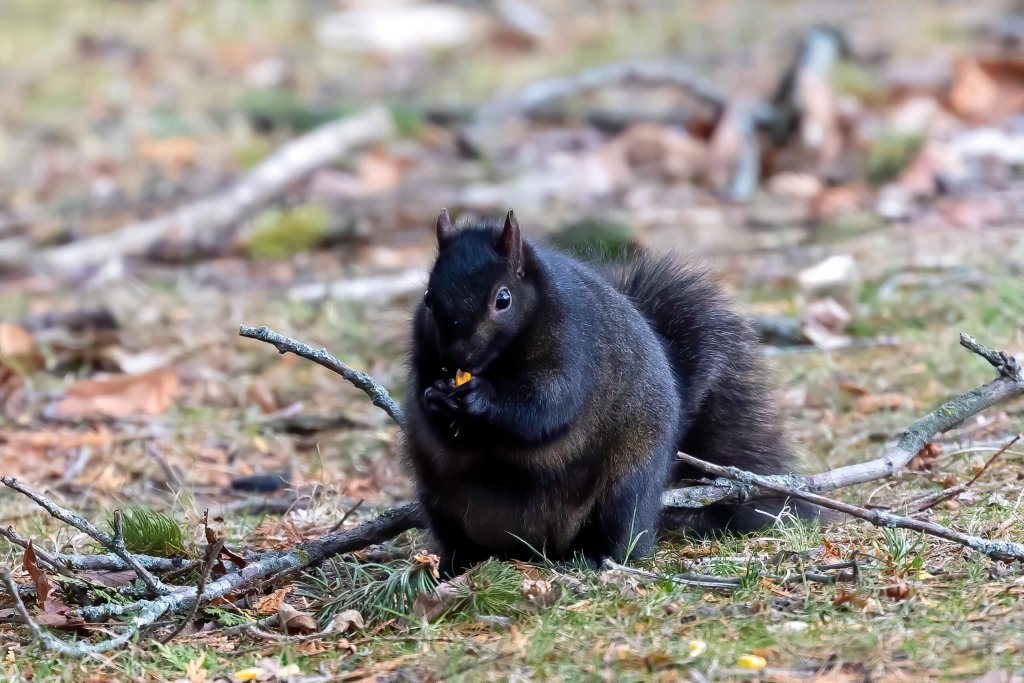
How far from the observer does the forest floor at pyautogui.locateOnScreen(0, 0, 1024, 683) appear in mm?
2893

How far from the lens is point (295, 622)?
3.13 metres

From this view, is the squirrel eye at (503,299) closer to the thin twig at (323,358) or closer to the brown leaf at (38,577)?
the thin twig at (323,358)

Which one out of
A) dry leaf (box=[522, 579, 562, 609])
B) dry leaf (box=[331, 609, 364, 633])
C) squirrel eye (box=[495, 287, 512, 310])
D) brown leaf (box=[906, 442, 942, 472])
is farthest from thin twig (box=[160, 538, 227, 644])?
brown leaf (box=[906, 442, 942, 472])

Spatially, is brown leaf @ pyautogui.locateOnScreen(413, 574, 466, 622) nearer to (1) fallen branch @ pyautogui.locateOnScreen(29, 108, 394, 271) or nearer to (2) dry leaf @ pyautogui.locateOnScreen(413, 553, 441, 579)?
(2) dry leaf @ pyautogui.locateOnScreen(413, 553, 441, 579)

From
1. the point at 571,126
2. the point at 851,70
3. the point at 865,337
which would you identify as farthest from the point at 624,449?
the point at 851,70

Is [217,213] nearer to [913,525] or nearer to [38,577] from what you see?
[38,577]

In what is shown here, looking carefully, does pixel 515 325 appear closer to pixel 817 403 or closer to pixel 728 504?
pixel 728 504

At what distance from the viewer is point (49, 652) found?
3.03 metres

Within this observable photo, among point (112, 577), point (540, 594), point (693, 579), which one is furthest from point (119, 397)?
point (693, 579)

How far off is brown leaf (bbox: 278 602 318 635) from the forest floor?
7 cm

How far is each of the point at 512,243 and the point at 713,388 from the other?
973 mm

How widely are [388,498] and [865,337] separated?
2344 mm

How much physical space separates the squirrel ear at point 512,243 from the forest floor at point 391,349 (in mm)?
739

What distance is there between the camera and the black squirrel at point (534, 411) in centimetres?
319
